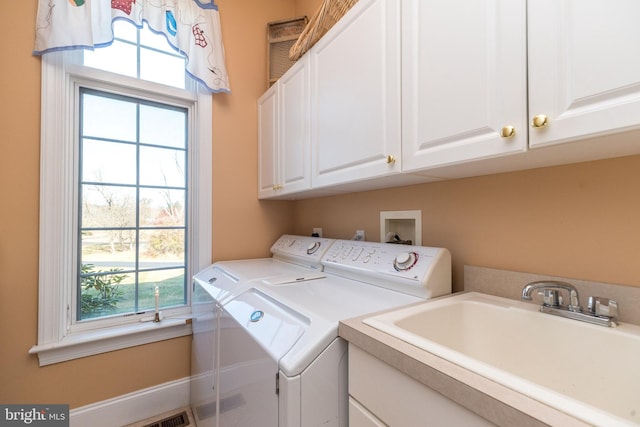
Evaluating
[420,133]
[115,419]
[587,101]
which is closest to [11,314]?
[115,419]

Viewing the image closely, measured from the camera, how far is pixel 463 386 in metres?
0.50

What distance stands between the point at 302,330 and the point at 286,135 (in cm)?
127

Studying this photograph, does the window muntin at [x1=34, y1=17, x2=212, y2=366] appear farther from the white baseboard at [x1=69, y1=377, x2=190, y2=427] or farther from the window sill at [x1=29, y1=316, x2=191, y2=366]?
the white baseboard at [x1=69, y1=377, x2=190, y2=427]

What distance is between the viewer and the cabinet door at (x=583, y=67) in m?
0.55

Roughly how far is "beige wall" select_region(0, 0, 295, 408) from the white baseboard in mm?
40

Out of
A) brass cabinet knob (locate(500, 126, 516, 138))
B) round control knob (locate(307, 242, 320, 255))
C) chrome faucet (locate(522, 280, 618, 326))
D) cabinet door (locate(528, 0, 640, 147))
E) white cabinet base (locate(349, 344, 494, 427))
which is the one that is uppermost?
cabinet door (locate(528, 0, 640, 147))

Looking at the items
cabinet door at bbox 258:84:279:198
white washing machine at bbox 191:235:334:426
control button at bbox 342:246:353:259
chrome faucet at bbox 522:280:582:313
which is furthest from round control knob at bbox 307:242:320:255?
chrome faucet at bbox 522:280:582:313

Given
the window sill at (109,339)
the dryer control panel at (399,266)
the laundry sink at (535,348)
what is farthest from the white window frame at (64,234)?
the laundry sink at (535,348)

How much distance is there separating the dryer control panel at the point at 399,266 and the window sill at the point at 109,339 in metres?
1.20

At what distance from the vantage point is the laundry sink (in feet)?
1.81

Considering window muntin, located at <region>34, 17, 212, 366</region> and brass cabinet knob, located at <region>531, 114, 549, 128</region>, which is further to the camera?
window muntin, located at <region>34, 17, 212, 366</region>

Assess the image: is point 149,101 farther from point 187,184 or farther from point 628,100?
point 628,100

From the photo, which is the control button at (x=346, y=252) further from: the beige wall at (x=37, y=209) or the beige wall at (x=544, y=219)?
the beige wall at (x=37, y=209)

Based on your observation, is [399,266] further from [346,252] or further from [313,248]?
[313,248]
